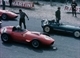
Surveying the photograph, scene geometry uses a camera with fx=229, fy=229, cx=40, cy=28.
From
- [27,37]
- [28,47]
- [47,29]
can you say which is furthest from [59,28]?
[28,47]

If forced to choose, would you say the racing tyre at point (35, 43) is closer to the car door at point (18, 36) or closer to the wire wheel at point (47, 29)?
the car door at point (18, 36)

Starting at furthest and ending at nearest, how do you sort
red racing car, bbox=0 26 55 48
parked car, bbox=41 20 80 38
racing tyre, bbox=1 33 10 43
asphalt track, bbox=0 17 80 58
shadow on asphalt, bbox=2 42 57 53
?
parked car, bbox=41 20 80 38
racing tyre, bbox=1 33 10 43
red racing car, bbox=0 26 55 48
shadow on asphalt, bbox=2 42 57 53
asphalt track, bbox=0 17 80 58

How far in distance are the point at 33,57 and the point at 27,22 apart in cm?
719

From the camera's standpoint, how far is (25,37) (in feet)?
42.8

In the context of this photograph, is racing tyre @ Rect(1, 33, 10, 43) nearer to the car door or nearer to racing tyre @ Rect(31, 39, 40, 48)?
the car door

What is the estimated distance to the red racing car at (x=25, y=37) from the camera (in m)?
12.7

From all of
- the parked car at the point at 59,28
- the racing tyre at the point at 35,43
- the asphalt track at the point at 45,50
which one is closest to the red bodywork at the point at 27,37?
the racing tyre at the point at 35,43

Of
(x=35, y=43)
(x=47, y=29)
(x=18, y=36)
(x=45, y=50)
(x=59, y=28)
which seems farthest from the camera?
(x=47, y=29)

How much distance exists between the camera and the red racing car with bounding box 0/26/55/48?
1273 cm

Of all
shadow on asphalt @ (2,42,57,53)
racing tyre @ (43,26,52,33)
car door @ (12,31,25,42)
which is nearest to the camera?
shadow on asphalt @ (2,42,57,53)

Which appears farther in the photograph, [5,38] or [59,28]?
[59,28]

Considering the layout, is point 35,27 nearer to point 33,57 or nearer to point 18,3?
point 33,57

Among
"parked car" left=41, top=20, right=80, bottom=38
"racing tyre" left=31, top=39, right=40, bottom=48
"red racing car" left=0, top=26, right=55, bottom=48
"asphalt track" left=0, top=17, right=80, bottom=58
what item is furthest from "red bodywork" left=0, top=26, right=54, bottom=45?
"parked car" left=41, top=20, right=80, bottom=38

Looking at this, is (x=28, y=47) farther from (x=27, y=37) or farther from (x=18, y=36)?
(x=18, y=36)
